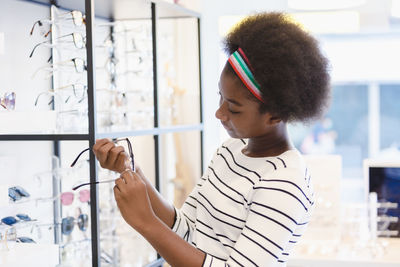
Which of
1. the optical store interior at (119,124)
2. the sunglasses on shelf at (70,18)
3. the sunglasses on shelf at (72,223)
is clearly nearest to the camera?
the optical store interior at (119,124)

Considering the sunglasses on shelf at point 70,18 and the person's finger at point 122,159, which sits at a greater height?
the sunglasses on shelf at point 70,18

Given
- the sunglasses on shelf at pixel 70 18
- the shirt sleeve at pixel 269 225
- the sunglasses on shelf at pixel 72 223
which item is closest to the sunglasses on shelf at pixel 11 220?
the sunglasses on shelf at pixel 72 223

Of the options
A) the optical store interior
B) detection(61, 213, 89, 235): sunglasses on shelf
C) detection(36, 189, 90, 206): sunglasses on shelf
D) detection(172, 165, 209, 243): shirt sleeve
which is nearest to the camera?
detection(172, 165, 209, 243): shirt sleeve

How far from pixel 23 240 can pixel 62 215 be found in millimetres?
410

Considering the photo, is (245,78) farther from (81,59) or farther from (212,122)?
(212,122)

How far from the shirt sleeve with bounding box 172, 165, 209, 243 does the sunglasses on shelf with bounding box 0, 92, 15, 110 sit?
0.62m

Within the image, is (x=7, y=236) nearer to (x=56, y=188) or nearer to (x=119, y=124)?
(x=56, y=188)

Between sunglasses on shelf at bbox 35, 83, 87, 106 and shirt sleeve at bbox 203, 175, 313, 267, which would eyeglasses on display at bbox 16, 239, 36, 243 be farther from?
shirt sleeve at bbox 203, 175, 313, 267

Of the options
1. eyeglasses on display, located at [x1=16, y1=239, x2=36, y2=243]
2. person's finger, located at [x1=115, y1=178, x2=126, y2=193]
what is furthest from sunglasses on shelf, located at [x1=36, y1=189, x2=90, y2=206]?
person's finger, located at [x1=115, y1=178, x2=126, y2=193]

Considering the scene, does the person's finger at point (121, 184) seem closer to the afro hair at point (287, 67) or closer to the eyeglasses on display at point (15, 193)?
the afro hair at point (287, 67)

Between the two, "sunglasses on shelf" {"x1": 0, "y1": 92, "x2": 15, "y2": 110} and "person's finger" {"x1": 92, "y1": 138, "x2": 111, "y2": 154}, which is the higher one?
"sunglasses on shelf" {"x1": 0, "y1": 92, "x2": 15, "y2": 110}

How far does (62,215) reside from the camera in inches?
85.9

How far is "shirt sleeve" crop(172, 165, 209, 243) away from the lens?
5.15 ft

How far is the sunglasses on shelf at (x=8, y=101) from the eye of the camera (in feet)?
5.59
